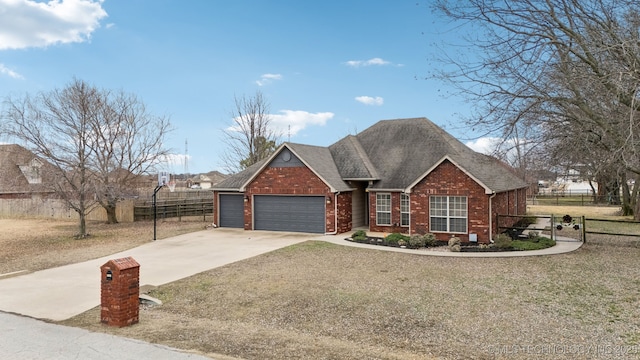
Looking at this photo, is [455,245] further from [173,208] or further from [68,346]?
[173,208]

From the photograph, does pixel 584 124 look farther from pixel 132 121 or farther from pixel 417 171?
pixel 132 121

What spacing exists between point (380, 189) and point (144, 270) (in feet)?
39.1

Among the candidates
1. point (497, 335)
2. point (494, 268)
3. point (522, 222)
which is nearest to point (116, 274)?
point (497, 335)

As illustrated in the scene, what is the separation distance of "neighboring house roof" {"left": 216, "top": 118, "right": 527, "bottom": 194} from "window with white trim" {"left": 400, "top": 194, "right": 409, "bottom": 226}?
0.62m

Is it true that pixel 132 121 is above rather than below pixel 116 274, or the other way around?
above

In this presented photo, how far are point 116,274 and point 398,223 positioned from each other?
1522 cm

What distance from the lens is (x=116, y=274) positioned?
7.89 metres

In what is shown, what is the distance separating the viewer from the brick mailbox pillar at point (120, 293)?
25.9 feet

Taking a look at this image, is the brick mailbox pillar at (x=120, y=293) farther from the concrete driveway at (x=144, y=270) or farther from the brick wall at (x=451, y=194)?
the brick wall at (x=451, y=194)

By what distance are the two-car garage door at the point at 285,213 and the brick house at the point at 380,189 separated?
53 millimetres

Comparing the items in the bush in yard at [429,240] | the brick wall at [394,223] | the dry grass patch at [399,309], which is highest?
the brick wall at [394,223]

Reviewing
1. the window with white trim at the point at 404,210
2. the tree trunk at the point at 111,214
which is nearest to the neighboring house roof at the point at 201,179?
the tree trunk at the point at 111,214

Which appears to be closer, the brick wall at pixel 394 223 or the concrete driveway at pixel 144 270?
the concrete driveway at pixel 144 270

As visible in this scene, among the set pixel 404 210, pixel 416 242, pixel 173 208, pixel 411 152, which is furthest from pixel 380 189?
pixel 173 208
